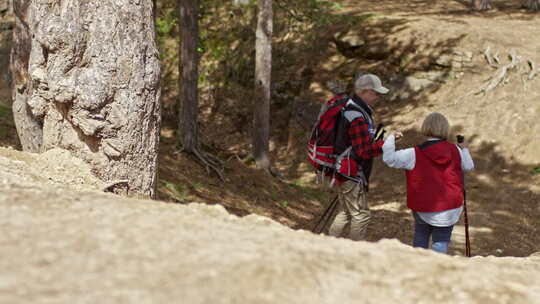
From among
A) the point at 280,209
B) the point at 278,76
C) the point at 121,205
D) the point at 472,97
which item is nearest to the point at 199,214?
the point at 121,205

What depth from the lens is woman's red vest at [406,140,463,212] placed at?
4746 mm

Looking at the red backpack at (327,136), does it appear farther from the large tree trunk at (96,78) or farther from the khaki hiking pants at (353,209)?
the large tree trunk at (96,78)

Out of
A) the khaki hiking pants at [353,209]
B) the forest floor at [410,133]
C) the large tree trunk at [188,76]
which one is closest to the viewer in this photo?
the khaki hiking pants at [353,209]

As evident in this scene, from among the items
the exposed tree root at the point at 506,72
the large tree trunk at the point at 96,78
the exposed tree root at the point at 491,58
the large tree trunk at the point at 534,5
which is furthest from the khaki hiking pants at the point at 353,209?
the large tree trunk at the point at 534,5

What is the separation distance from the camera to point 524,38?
14.1m

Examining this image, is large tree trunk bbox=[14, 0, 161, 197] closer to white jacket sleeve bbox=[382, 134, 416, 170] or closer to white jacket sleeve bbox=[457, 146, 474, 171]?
white jacket sleeve bbox=[382, 134, 416, 170]

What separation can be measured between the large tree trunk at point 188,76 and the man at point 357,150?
20.2 ft

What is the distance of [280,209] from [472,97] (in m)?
6.13

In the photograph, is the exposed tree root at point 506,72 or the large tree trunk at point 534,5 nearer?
the exposed tree root at point 506,72

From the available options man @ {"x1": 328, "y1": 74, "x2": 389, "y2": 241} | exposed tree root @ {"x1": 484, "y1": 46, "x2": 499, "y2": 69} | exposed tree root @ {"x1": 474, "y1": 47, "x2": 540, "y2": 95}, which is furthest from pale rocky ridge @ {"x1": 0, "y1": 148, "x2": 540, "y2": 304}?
exposed tree root @ {"x1": 484, "y1": 46, "x2": 499, "y2": 69}

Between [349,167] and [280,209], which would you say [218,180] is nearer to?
[280,209]

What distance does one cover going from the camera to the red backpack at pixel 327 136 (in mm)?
5293

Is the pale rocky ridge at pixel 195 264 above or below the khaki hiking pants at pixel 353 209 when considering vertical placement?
above

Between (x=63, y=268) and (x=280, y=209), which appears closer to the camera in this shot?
(x=63, y=268)
